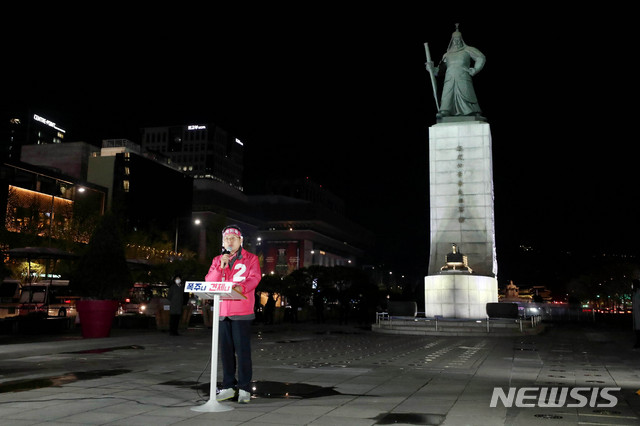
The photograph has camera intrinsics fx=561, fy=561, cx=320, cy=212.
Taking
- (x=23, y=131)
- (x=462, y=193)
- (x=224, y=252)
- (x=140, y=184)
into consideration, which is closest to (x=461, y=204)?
(x=462, y=193)

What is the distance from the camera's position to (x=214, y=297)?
6.93m

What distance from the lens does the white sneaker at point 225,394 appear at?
23.2 ft

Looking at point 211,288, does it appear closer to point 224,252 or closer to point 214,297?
point 214,297

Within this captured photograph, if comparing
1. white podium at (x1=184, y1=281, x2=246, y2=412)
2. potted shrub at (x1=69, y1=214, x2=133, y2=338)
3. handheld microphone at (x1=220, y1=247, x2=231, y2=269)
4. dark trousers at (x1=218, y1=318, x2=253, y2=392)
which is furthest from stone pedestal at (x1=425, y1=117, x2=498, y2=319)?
white podium at (x1=184, y1=281, x2=246, y2=412)

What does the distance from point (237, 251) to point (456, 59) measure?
3006 cm

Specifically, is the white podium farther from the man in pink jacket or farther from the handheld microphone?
the handheld microphone

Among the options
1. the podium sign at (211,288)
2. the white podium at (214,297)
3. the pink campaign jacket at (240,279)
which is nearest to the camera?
the white podium at (214,297)

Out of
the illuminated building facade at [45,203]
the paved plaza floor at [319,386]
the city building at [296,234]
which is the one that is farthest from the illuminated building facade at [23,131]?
the paved plaza floor at [319,386]

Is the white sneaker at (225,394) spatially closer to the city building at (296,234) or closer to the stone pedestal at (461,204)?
the stone pedestal at (461,204)

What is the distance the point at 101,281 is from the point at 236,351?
492 inches

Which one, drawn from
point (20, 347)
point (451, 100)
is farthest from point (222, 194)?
point (20, 347)

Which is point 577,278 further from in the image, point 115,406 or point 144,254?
point 115,406

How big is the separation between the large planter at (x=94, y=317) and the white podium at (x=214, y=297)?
12.1m

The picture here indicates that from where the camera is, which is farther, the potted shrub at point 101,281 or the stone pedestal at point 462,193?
the stone pedestal at point 462,193
